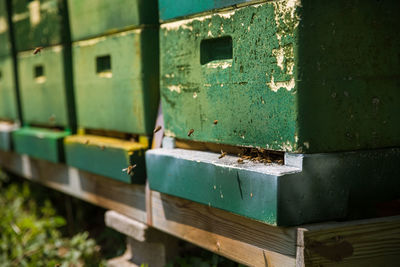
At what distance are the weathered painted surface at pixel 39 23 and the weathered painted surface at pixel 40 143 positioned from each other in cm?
63

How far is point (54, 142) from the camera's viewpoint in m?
3.12

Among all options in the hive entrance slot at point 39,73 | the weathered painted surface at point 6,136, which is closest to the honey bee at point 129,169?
the hive entrance slot at point 39,73

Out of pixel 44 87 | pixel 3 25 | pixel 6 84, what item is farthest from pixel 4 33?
pixel 44 87

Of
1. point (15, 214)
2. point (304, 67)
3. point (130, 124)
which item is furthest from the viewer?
point (15, 214)

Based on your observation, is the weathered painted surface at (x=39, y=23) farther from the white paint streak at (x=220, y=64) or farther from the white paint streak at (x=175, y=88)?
the white paint streak at (x=220, y=64)

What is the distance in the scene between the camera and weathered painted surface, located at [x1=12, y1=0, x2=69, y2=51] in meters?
3.07

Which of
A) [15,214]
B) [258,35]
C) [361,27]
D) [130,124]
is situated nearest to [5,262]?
[15,214]

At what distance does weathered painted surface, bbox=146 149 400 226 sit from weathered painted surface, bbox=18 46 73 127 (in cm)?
149

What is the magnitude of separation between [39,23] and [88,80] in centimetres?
83

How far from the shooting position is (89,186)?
302cm

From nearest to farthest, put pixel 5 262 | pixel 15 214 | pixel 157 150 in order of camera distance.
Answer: pixel 157 150, pixel 5 262, pixel 15 214

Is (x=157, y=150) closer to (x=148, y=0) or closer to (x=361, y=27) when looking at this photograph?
(x=148, y=0)

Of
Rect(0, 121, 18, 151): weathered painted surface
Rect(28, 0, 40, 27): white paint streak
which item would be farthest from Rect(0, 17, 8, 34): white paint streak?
Rect(0, 121, 18, 151): weathered painted surface

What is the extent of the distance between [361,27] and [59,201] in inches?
138
